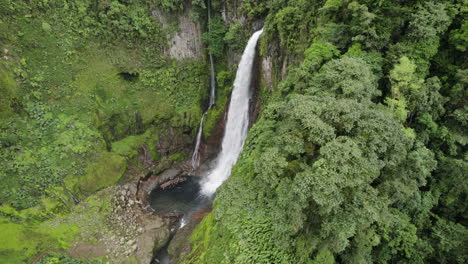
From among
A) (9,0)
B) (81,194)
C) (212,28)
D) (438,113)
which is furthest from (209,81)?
(438,113)

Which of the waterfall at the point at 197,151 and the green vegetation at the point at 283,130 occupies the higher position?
the green vegetation at the point at 283,130

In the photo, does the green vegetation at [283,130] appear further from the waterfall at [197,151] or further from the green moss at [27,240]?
the waterfall at [197,151]

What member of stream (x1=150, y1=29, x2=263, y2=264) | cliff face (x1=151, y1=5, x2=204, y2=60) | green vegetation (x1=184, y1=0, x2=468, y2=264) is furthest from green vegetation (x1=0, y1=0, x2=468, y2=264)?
stream (x1=150, y1=29, x2=263, y2=264)

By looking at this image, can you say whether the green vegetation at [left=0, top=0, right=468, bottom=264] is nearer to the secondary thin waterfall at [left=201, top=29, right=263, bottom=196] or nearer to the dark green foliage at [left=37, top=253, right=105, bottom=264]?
the dark green foliage at [left=37, top=253, right=105, bottom=264]

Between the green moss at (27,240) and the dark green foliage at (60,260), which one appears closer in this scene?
the green moss at (27,240)

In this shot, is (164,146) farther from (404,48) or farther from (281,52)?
(404,48)

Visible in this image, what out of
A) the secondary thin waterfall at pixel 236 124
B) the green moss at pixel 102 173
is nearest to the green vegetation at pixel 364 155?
the secondary thin waterfall at pixel 236 124
